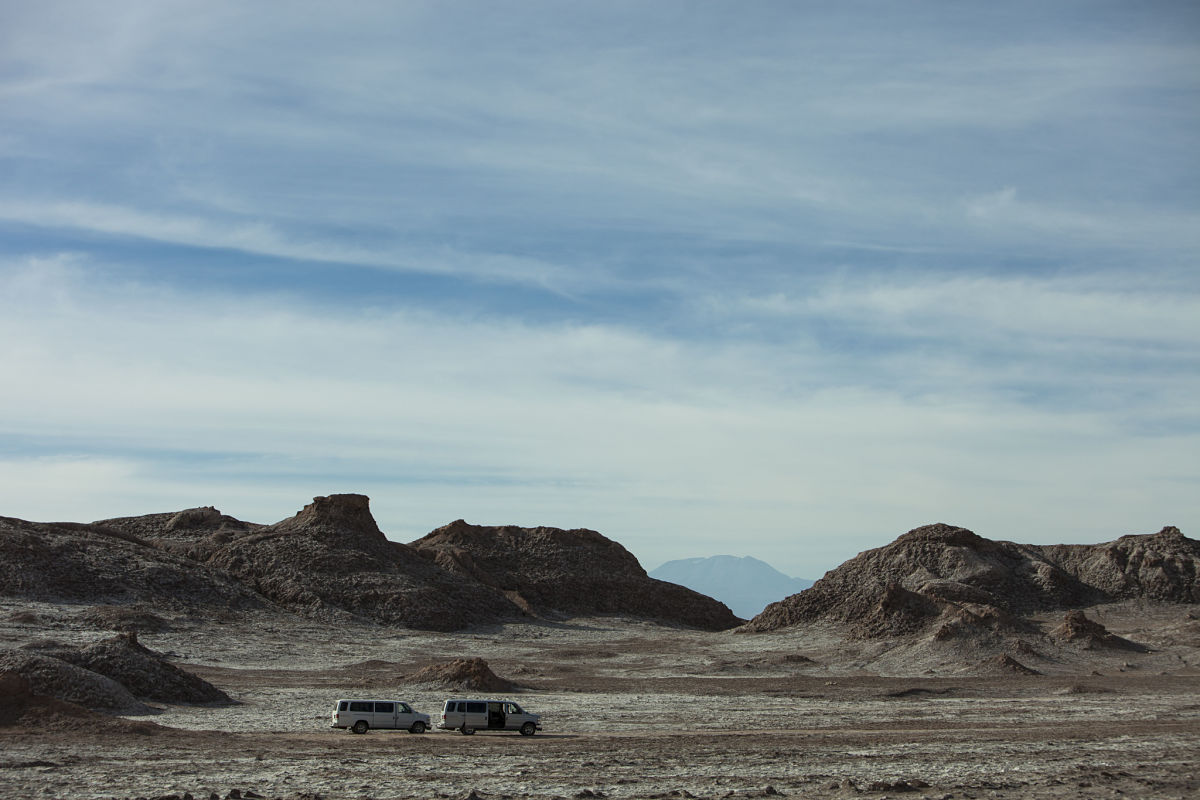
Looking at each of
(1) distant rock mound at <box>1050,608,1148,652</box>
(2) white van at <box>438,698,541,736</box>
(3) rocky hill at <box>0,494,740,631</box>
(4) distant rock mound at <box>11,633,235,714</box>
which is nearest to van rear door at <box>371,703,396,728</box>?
(2) white van at <box>438,698,541,736</box>

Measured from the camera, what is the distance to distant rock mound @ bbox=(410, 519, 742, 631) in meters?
106

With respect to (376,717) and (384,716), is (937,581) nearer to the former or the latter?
(384,716)

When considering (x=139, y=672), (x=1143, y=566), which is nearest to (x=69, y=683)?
(x=139, y=672)

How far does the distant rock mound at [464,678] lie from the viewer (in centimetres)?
4834

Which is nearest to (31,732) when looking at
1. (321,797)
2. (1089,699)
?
(321,797)

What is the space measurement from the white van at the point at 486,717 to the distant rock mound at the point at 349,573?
160 feet

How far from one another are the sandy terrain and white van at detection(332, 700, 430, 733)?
1.87ft

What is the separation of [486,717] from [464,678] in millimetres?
14978

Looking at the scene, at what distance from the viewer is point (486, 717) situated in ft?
113

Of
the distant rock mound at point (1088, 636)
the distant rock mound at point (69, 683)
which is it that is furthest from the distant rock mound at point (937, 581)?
the distant rock mound at point (69, 683)

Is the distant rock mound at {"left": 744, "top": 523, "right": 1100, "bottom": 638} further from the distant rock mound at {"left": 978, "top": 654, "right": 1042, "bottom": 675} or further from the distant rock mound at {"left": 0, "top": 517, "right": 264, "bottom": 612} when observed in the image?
the distant rock mound at {"left": 0, "top": 517, "right": 264, "bottom": 612}

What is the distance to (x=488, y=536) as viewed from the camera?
117438 millimetres

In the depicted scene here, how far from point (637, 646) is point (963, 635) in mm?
22455

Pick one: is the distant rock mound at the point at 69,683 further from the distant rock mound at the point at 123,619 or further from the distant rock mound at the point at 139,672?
the distant rock mound at the point at 123,619
